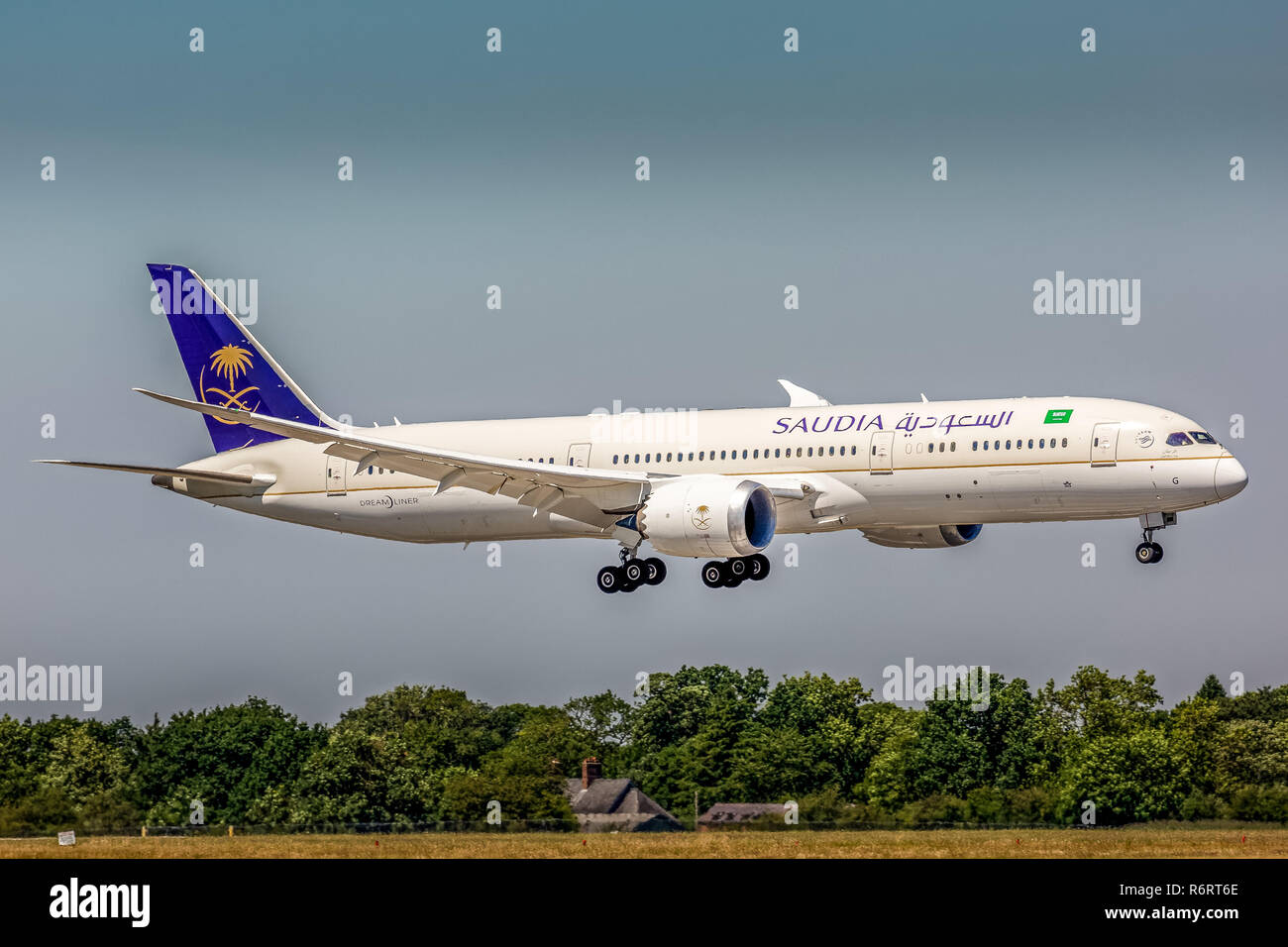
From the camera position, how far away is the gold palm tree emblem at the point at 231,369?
63562 mm

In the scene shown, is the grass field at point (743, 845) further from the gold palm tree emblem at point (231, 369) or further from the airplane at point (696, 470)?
the gold palm tree emblem at point (231, 369)

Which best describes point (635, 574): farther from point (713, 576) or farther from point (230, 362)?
point (230, 362)

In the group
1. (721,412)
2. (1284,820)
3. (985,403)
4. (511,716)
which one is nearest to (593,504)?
(721,412)

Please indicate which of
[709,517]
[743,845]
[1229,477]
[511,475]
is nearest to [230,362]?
[511,475]

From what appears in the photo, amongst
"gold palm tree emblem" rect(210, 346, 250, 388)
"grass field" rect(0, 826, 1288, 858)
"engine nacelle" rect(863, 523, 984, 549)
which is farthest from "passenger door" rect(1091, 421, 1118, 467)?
"gold palm tree emblem" rect(210, 346, 250, 388)

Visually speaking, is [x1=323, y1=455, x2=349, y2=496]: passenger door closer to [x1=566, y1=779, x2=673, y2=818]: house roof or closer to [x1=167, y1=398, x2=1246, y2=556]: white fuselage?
[x1=167, y1=398, x2=1246, y2=556]: white fuselage

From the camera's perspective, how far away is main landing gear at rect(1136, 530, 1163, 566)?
166ft

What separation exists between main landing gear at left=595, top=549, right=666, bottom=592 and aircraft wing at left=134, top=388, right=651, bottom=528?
1.35 meters

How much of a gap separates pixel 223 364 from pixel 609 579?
15.9 meters

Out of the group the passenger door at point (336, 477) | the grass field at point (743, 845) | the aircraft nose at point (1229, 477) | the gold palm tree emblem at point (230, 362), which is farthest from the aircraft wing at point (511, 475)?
the aircraft nose at point (1229, 477)

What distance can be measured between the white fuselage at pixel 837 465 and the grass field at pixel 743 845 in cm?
860

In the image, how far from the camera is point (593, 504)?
2222 inches

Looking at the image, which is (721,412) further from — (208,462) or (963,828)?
(208,462)
